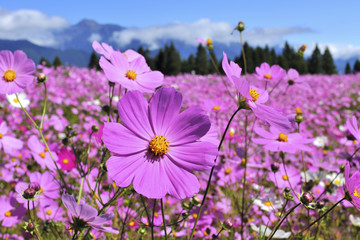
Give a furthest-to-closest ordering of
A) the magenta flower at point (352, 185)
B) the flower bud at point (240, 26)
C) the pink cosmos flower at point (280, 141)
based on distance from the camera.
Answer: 1. the flower bud at point (240, 26)
2. the pink cosmos flower at point (280, 141)
3. the magenta flower at point (352, 185)

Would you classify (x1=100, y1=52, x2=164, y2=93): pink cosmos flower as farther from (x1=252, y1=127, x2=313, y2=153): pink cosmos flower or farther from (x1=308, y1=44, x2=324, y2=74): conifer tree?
(x1=308, y1=44, x2=324, y2=74): conifer tree

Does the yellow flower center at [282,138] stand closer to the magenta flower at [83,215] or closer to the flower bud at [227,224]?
the flower bud at [227,224]

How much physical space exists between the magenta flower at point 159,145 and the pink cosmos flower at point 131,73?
15 cm

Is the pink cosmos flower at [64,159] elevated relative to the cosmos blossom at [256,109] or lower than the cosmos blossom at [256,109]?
lower

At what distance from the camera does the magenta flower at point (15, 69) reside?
963 millimetres

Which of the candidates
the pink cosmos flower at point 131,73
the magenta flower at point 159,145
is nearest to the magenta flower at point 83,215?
the magenta flower at point 159,145

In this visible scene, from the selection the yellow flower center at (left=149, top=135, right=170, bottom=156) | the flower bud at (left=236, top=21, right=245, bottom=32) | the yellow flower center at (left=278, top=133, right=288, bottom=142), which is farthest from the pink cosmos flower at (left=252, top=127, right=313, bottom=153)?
the yellow flower center at (left=149, top=135, right=170, bottom=156)

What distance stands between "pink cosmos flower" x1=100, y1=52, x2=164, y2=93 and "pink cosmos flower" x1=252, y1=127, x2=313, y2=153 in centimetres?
56

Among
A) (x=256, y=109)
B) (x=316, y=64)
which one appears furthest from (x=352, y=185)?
(x=316, y=64)

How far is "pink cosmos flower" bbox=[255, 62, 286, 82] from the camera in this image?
1.34m

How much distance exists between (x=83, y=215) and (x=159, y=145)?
24 cm

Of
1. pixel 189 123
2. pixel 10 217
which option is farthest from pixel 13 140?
pixel 189 123

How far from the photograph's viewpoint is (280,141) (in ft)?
4.36

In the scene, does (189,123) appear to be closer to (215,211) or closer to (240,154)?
(240,154)
